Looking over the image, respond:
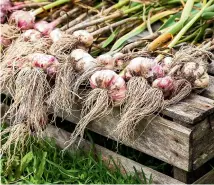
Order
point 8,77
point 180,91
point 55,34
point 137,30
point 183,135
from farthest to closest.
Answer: point 137,30 < point 55,34 < point 8,77 < point 180,91 < point 183,135

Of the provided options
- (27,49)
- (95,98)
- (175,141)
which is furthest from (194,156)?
(27,49)

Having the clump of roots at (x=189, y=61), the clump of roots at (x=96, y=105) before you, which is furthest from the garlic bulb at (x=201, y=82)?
the clump of roots at (x=96, y=105)

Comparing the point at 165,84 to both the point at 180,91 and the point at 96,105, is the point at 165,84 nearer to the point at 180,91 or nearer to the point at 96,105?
the point at 180,91

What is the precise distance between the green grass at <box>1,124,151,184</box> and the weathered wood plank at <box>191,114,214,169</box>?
0.24m

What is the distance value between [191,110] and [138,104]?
0.20 meters

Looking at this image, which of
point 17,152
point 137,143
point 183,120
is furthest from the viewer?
point 17,152

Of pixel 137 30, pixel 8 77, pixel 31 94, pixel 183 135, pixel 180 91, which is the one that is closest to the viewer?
pixel 183 135

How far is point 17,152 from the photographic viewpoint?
105 inches

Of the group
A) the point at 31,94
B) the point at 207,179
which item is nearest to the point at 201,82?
the point at 207,179

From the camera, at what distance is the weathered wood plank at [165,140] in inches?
90.0

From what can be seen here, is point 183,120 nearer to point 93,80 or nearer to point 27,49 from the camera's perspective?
point 93,80

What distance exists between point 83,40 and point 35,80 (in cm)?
34

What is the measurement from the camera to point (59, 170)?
2.56 m

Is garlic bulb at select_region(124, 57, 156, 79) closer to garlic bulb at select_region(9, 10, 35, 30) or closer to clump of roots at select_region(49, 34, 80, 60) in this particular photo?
clump of roots at select_region(49, 34, 80, 60)
